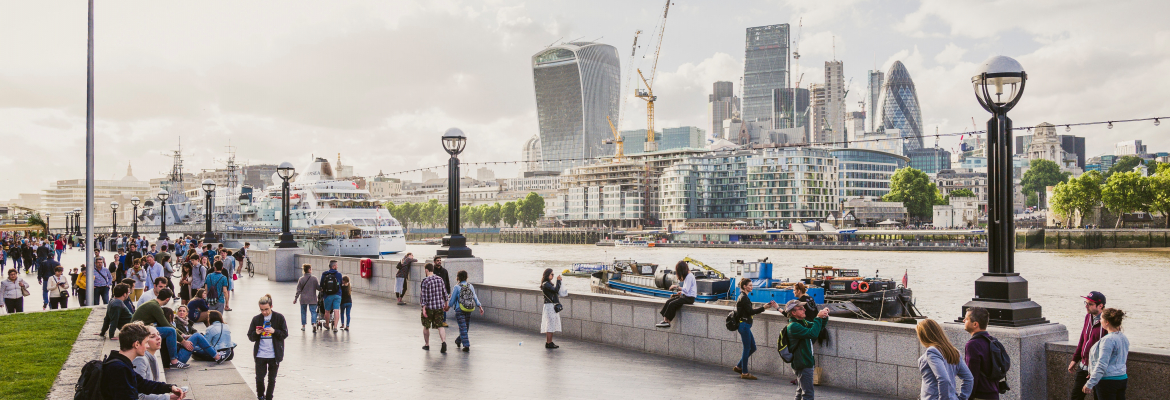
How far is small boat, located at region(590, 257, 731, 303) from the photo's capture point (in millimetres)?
29438

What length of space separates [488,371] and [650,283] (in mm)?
24398

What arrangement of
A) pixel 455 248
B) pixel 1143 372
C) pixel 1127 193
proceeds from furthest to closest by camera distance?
pixel 1127 193 < pixel 455 248 < pixel 1143 372

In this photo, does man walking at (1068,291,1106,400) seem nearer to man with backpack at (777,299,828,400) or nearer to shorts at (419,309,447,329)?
man with backpack at (777,299,828,400)

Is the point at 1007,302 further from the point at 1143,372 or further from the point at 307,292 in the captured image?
the point at 307,292

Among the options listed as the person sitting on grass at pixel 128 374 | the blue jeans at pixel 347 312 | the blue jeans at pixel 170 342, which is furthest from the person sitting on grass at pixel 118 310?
the person sitting on grass at pixel 128 374

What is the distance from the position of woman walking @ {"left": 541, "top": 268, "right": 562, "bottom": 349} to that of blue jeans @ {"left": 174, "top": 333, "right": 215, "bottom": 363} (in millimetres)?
5360

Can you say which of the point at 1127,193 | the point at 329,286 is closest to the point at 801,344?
the point at 329,286

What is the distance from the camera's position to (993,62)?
9117 millimetres

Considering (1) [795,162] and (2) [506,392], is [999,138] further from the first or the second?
(1) [795,162]

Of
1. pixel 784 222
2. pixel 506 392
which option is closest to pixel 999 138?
pixel 506 392

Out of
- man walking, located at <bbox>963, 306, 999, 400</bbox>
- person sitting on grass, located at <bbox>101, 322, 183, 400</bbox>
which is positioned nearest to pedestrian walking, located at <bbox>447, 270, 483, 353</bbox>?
person sitting on grass, located at <bbox>101, 322, 183, 400</bbox>

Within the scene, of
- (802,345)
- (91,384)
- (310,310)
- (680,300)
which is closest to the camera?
(91,384)

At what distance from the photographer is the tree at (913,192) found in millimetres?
140625

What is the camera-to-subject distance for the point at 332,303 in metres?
16.7
